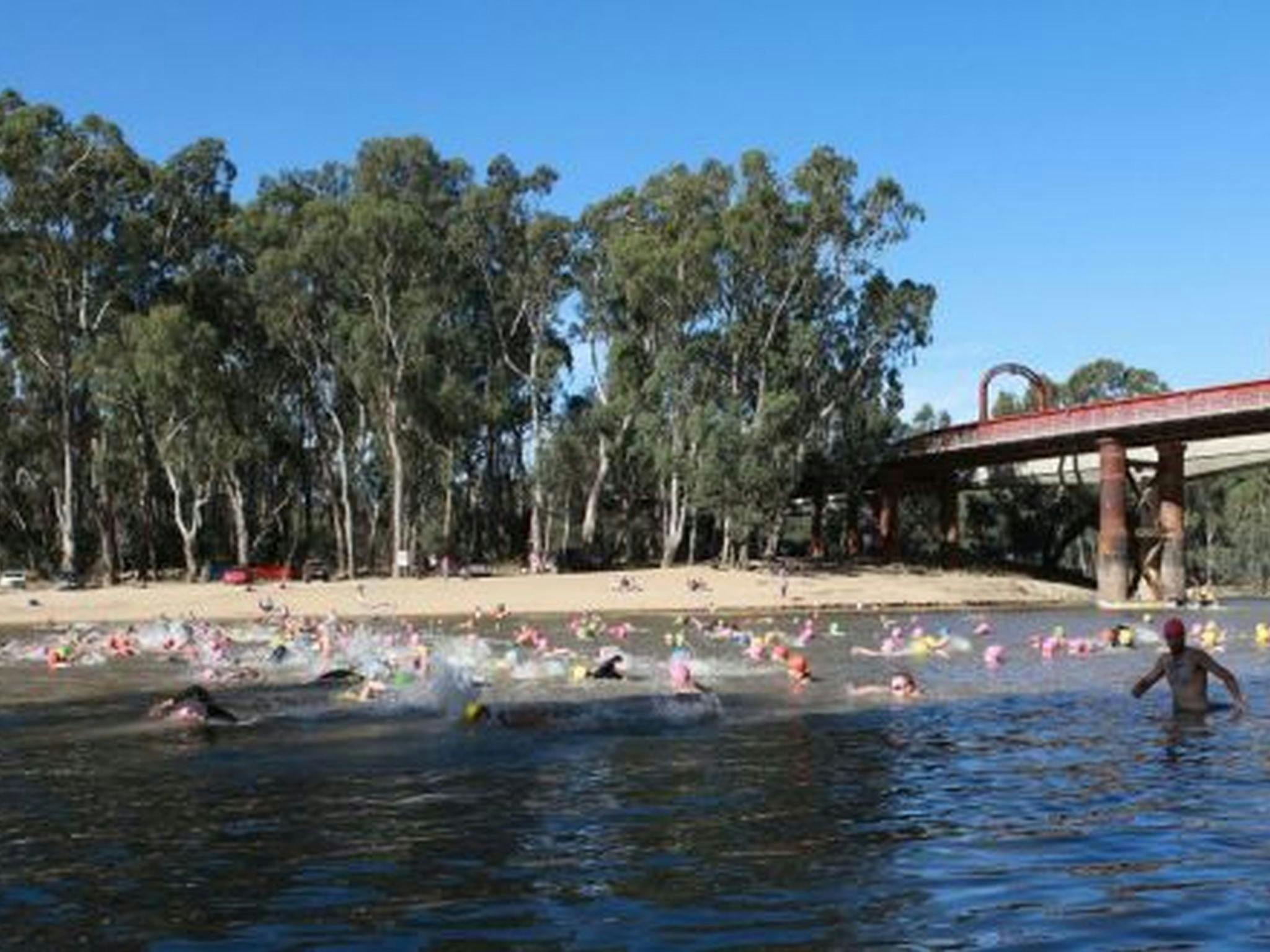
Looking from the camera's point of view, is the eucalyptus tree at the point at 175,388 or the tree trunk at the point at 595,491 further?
the tree trunk at the point at 595,491

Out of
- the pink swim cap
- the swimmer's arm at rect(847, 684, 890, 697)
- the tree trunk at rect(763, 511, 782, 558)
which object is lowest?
the swimmer's arm at rect(847, 684, 890, 697)

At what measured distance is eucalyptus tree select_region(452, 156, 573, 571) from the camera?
253 feet

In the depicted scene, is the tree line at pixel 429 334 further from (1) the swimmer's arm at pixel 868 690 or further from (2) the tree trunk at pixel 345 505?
(1) the swimmer's arm at pixel 868 690

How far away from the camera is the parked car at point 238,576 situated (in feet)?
225

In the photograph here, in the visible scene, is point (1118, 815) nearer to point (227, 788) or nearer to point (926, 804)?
point (926, 804)

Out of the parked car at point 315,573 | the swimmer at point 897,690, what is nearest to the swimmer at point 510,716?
the swimmer at point 897,690

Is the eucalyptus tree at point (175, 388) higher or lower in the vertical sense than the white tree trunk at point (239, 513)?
higher

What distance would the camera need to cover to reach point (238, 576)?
2761 inches

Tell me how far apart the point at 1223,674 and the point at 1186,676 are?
0.45 metres

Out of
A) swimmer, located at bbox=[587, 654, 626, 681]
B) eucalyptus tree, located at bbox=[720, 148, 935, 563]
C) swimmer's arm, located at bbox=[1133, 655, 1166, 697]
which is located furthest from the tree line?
swimmer's arm, located at bbox=[1133, 655, 1166, 697]

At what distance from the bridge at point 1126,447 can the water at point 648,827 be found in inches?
1709

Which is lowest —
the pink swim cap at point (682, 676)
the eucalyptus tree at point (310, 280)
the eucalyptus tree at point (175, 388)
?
the pink swim cap at point (682, 676)

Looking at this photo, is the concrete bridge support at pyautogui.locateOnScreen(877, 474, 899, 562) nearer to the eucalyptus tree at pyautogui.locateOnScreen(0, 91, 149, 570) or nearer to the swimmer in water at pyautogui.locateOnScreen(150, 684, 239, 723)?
the eucalyptus tree at pyautogui.locateOnScreen(0, 91, 149, 570)

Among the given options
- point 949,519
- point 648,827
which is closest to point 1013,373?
point 949,519
